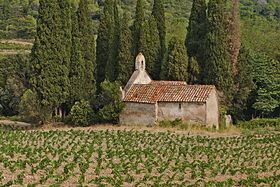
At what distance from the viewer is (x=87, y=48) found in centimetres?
5478

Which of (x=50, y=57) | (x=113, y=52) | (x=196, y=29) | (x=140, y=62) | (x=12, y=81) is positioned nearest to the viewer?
(x=50, y=57)

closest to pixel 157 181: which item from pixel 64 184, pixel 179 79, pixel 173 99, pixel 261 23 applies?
pixel 64 184

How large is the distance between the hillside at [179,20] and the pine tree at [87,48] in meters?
20.3

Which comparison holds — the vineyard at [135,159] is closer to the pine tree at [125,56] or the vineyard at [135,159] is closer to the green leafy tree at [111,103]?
the green leafy tree at [111,103]

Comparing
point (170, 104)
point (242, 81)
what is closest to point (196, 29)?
point (242, 81)

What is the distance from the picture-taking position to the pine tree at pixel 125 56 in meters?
56.4

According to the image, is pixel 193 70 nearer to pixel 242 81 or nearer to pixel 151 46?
pixel 242 81

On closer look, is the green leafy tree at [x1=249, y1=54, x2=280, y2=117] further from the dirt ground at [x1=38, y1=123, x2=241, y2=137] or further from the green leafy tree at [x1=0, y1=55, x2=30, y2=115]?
the green leafy tree at [x1=0, y1=55, x2=30, y2=115]

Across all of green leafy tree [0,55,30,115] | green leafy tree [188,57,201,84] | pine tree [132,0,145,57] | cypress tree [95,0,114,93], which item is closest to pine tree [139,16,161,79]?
pine tree [132,0,145,57]

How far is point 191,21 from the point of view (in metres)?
58.7

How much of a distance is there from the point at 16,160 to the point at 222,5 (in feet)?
103

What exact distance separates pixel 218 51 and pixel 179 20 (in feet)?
145

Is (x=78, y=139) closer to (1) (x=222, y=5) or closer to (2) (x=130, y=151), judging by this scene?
(2) (x=130, y=151)

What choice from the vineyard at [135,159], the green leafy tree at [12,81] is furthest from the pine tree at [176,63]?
the green leafy tree at [12,81]
